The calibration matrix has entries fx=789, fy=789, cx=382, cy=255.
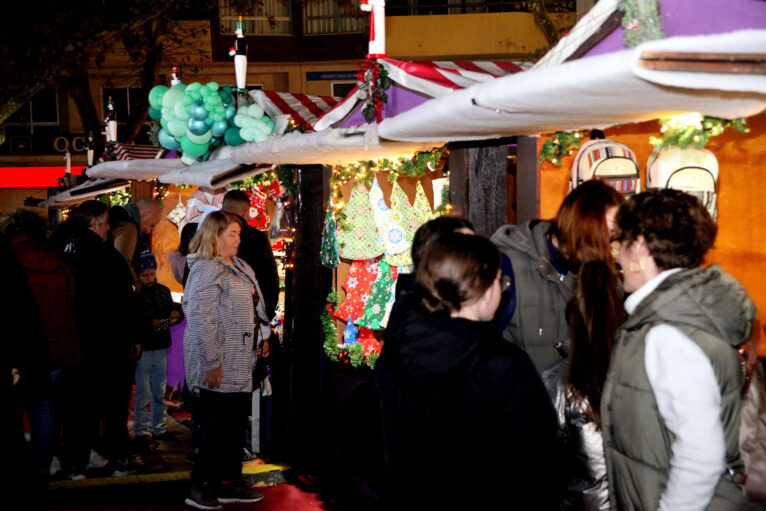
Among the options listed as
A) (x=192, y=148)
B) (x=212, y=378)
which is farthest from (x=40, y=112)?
(x=212, y=378)

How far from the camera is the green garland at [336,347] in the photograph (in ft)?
18.1

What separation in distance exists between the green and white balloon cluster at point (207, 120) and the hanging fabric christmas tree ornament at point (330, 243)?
2.55 ft

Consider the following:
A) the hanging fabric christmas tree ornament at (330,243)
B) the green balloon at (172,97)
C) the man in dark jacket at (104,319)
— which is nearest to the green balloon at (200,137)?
the green balloon at (172,97)

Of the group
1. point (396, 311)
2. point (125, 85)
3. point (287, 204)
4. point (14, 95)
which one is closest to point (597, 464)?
point (396, 311)

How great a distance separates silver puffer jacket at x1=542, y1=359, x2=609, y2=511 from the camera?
3.01m

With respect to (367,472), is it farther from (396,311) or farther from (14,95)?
(14,95)

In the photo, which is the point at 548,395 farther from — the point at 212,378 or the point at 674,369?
the point at 212,378

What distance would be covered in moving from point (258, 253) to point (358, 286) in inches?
44.5

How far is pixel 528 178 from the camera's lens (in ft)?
13.5

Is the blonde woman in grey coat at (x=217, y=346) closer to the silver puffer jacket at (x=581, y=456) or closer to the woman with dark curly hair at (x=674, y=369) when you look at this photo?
the silver puffer jacket at (x=581, y=456)

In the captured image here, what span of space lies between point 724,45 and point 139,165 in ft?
22.4

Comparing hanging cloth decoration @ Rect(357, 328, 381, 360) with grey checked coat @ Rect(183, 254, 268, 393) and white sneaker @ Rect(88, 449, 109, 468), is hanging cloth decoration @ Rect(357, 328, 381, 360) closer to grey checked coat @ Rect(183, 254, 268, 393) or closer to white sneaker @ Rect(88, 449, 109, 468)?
grey checked coat @ Rect(183, 254, 268, 393)

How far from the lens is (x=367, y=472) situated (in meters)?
2.53

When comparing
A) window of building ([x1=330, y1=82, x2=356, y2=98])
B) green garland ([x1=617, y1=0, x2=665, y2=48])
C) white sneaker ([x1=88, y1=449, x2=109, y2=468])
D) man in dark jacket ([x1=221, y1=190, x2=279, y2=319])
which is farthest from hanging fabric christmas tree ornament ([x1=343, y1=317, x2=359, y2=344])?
window of building ([x1=330, y1=82, x2=356, y2=98])
